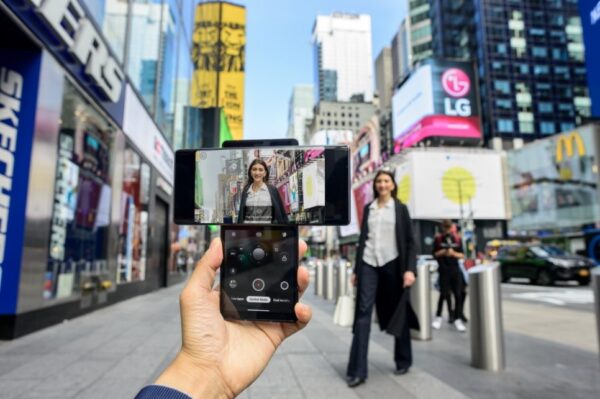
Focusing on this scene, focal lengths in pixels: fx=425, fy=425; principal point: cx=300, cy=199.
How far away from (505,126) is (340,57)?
69.9 metres

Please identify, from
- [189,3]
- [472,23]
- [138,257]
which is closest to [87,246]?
[138,257]

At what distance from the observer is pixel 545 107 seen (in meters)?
70.7

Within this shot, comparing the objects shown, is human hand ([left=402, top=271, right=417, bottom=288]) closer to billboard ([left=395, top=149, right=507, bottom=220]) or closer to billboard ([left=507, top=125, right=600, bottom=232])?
billboard ([left=507, top=125, right=600, bottom=232])

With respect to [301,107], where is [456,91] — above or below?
above

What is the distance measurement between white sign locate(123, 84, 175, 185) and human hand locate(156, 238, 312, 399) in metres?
9.47

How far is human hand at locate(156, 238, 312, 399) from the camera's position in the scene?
114cm

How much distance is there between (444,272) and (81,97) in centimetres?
674

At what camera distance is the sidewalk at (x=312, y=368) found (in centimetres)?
329

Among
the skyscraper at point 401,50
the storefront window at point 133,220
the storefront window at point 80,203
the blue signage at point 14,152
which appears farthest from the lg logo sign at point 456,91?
the blue signage at point 14,152

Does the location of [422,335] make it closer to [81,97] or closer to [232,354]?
[232,354]

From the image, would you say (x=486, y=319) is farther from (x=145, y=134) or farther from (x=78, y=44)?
(x=145, y=134)

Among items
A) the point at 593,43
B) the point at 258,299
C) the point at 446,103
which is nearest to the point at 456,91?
the point at 446,103

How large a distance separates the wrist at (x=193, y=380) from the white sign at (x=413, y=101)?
5251 centimetres

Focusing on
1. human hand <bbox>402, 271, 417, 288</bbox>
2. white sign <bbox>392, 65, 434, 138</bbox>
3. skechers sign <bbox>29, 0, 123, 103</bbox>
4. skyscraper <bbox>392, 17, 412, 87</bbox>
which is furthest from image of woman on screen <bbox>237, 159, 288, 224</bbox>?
skyscraper <bbox>392, 17, 412, 87</bbox>
